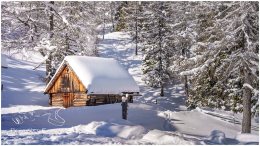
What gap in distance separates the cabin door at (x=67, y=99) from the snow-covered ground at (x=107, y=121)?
191 cm

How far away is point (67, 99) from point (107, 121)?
14.2 metres

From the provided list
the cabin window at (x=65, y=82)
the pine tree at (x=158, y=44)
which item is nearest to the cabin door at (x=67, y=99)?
the cabin window at (x=65, y=82)

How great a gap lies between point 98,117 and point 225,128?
6.89m

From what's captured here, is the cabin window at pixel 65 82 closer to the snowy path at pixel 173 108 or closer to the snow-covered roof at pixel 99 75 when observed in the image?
the snow-covered roof at pixel 99 75

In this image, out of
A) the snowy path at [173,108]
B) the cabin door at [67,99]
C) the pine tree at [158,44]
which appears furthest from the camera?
the pine tree at [158,44]

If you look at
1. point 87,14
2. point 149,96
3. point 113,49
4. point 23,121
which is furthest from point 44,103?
point 113,49

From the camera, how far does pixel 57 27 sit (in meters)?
34.4

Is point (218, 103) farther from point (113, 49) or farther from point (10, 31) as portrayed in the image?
point (113, 49)

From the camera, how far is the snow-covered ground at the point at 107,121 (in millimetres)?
15391

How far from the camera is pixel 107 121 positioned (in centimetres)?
2019

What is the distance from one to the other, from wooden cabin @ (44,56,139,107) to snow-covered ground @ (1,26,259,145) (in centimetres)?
187

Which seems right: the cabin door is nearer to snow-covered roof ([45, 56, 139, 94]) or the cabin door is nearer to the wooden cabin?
the wooden cabin

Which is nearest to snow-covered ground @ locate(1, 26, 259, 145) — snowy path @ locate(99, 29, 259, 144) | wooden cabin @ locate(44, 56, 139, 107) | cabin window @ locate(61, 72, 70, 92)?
snowy path @ locate(99, 29, 259, 144)

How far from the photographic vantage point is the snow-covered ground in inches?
606
